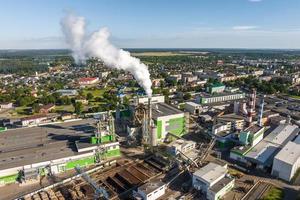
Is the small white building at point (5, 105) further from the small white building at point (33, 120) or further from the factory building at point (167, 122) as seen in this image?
the factory building at point (167, 122)

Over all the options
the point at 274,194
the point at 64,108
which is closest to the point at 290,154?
the point at 274,194

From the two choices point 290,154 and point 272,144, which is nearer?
point 290,154

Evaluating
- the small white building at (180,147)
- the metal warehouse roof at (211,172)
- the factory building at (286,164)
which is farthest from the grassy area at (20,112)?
the factory building at (286,164)

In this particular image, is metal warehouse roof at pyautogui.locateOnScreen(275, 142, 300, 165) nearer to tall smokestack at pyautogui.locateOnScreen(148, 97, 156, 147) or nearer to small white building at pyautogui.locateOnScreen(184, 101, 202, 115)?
tall smokestack at pyautogui.locateOnScreen(148, 97, 156, 147)

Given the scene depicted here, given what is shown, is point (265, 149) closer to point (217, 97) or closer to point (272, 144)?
point (272, 144)

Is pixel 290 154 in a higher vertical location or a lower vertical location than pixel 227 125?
lower

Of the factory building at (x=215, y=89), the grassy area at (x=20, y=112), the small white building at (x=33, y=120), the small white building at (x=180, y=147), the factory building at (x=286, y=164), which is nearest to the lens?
the factory building at (x=286, y=164)

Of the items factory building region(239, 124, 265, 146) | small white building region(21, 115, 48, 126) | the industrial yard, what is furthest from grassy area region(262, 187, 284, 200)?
small white building region(21, 115, 48, 126)
